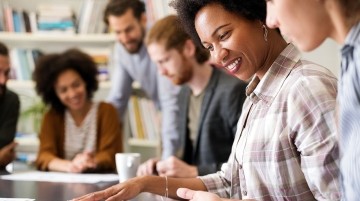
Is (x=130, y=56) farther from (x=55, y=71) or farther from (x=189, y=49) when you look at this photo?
(x=189, y=49)

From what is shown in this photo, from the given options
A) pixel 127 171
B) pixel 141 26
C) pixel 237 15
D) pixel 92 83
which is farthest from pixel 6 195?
pixel 141 26

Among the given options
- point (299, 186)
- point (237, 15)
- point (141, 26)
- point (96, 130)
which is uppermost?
point (141, 26)

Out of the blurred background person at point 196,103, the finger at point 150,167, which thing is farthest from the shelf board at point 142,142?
the finger at point 150,167

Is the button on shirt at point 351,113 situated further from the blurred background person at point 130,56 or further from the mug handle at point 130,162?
the blurred background person at point 130,56

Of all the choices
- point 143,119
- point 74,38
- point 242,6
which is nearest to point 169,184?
point 242,6

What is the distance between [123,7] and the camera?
8.88 ft

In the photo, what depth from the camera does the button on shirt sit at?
745 millimetres

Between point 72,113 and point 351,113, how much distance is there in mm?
1833

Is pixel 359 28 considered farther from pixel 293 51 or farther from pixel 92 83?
pixel 92 83

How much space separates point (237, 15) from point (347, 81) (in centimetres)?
49

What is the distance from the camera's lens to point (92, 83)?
250 cm

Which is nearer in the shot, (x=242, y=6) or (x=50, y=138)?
(x=242, y=6)

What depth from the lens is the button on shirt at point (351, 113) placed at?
745mm

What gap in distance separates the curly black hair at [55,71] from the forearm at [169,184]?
45.8 inches
